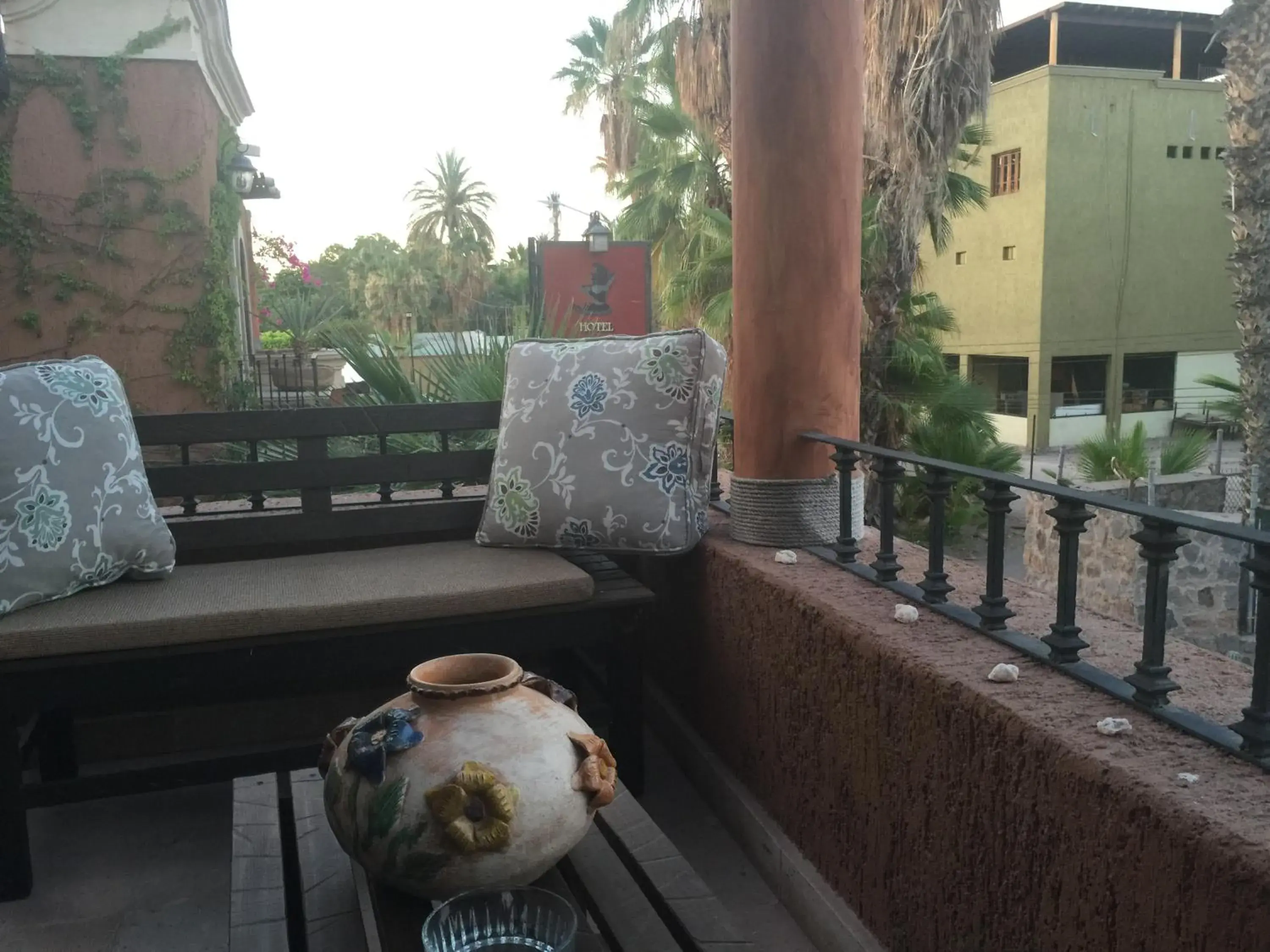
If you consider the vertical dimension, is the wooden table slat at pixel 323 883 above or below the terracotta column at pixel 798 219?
→ below

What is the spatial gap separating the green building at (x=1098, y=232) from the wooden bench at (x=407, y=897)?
718 inches

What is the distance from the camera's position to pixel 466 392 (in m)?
3.86

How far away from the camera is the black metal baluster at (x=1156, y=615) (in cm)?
133

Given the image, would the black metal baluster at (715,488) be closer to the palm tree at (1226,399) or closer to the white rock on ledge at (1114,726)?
the white rock on ledge at (1114,726)

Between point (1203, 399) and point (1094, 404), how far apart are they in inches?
93.3

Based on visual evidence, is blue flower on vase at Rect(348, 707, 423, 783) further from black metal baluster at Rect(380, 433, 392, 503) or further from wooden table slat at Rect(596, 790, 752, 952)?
black metal baluster at Rect(380, 433, 392, 503)

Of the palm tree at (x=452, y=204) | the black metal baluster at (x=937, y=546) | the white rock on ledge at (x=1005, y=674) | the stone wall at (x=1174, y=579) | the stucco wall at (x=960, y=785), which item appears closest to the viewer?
the stucco wall at (x=960, y=785)

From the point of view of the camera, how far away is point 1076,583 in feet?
5.03

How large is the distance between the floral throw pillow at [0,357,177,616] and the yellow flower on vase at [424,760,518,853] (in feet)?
4.45

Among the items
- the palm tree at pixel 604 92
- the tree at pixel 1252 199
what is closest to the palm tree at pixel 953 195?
the tree at pixel 1252 199

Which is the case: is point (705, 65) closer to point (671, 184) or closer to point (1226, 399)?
point (671, 184)

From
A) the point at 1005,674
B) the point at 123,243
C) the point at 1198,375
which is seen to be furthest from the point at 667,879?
the point at 1198,375

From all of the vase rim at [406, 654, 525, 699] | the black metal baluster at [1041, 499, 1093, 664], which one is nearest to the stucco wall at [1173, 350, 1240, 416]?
the black metal baluster at [1041, 499, 1093, 664]

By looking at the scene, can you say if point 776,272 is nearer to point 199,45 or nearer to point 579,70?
point 199,45
